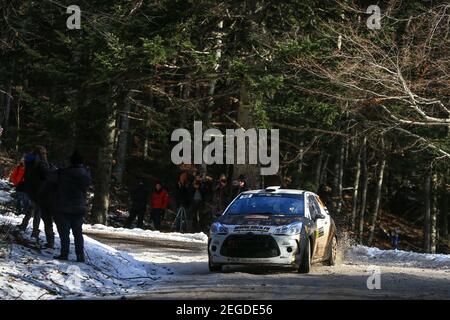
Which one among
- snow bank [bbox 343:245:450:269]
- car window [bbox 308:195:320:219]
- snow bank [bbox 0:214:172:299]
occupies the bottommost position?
snow bank [bbox 343:245:450:269]

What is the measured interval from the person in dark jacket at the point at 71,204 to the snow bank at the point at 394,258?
27.9 ft

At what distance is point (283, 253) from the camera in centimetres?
1409

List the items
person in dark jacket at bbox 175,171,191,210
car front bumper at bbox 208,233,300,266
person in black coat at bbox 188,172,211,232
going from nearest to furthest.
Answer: car front bumper at bbox 208,233,300,266 < person in dark jacket at bbox 175,171,191,210 < person in black coat at bbox 188,172,211,232

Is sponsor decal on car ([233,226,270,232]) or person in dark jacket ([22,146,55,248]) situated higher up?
person in dark jacket ([22,146,55,248])

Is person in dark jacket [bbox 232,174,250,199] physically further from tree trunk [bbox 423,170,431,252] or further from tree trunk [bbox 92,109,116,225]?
tree trunk [bbox 423,170,431,252]

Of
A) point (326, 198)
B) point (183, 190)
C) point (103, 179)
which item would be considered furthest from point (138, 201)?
point (326, 198)

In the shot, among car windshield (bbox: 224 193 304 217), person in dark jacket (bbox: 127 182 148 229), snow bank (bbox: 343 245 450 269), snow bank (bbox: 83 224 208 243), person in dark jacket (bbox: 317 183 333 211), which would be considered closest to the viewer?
car windshield (bbox: 224 193 304 217)

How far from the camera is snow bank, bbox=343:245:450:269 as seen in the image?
20.6 meters

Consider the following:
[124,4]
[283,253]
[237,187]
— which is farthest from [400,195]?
[283,253]

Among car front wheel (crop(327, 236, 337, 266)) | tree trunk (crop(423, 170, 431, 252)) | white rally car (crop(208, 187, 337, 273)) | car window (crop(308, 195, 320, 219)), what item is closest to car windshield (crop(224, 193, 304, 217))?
white rally car (crop(208, 187, 337, 273))

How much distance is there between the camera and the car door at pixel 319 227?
15.5 m

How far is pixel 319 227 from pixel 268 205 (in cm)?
113

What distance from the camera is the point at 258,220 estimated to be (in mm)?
14570

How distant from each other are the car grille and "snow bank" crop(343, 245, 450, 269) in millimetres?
6154
